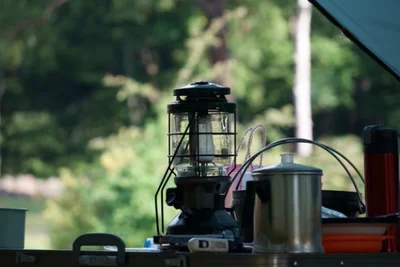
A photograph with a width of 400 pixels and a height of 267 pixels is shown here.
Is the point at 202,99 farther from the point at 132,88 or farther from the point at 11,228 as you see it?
the point at 132,88

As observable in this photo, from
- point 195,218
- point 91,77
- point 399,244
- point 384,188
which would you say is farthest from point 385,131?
point 91,77

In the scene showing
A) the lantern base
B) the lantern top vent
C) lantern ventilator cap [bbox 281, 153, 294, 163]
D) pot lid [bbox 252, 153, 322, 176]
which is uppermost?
the lantern top vent

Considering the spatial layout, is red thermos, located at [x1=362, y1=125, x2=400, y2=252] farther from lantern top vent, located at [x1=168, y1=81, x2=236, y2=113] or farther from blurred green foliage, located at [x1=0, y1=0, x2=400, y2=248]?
blurred green foliage, located at [x1=0, y1=0, x2=400, y2=248]

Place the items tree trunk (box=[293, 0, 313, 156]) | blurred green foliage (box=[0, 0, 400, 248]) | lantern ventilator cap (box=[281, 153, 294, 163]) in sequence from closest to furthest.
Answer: lantern ventilator cap (box=[281, 153, 294, 163])
blurred green foliage (box=[0, 0, 400, 248])
tree trunk (box=[293, 0, 313, 156])

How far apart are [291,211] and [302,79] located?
10.3m

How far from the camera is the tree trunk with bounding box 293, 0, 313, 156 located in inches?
455

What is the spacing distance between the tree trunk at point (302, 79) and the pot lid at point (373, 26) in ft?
32.0

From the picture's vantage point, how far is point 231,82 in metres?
11.8

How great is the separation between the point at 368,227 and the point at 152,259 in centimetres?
29

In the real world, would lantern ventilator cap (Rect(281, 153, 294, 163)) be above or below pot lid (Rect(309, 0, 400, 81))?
below

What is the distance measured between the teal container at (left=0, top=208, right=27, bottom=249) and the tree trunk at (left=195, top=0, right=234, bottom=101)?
9.91 metres

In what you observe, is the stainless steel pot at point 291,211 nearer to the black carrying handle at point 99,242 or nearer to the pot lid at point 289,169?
the pot lid at point 289,169

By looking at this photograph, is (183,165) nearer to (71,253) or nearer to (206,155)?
(206,155)

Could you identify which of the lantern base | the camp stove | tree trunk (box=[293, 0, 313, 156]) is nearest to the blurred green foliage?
tree trunk (box=[293, 0, 313, 156])
